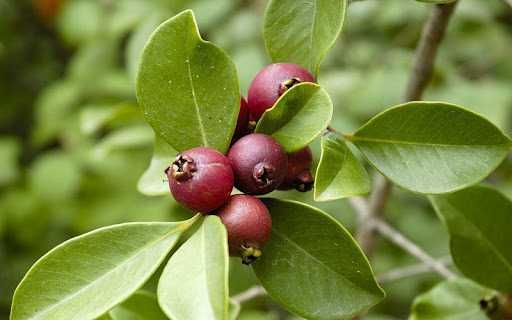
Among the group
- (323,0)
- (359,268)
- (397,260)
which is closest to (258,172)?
(359,268)

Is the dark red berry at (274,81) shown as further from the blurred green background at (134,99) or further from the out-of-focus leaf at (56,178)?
the out-of-focus leaf at (56,178)

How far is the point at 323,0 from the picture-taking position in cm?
111

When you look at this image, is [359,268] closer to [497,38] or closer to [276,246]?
[276,246]

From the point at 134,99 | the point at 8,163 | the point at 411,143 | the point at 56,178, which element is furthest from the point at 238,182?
the point at 8,163

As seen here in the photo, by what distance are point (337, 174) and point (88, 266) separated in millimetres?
363

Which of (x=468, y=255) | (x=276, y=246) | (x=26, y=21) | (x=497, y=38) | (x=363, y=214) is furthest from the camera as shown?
(x=26, y=21)

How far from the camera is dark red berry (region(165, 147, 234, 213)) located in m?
0.95

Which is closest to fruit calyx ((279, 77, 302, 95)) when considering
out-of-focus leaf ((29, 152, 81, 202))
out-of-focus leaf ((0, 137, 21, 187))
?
out-of-focus leaf ((29, 152, 81, 202))

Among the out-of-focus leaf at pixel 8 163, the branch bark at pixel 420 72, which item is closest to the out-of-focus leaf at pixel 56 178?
the out-of-focus leaf at pixel 8 163

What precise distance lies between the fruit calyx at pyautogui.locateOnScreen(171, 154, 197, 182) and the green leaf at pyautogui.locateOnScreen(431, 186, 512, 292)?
48 cm

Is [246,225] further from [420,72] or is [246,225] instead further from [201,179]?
[420,72]

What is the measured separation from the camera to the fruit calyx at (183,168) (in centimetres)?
96

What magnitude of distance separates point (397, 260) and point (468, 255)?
152 centimetres

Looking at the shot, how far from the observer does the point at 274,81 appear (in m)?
1.04
